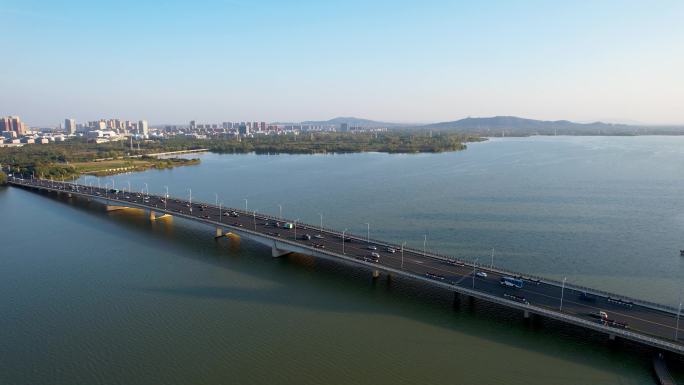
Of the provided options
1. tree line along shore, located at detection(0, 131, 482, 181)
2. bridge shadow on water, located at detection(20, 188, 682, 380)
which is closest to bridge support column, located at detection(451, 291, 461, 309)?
bridge shadow on water, located at detection(20, 188, 682, 380)

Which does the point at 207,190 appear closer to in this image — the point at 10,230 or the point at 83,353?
the point at 10,230

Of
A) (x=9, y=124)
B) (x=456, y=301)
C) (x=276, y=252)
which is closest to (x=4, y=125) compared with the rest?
(x=9, y=124)

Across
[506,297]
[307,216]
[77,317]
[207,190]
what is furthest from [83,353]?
[207,190]

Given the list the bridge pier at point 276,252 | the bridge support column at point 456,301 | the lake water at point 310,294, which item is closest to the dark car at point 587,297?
the lake water at point 310,294

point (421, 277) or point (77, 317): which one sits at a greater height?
point (421, 277)

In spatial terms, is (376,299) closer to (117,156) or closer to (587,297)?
(587,297)
